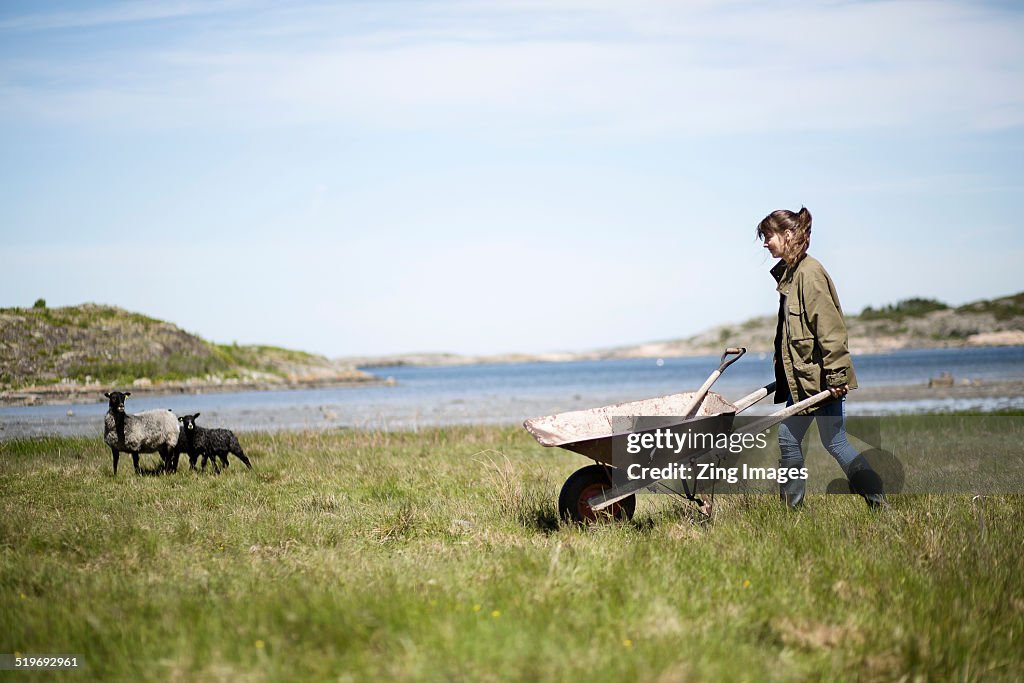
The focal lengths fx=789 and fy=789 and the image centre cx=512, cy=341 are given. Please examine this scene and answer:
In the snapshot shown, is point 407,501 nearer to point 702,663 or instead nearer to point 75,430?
point 702,663

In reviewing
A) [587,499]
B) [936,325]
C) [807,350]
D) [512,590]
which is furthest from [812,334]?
[936,325]

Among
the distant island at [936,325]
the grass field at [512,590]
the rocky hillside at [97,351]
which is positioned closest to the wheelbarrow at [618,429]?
the grass field at [512,590]

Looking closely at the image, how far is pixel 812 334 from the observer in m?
6.29

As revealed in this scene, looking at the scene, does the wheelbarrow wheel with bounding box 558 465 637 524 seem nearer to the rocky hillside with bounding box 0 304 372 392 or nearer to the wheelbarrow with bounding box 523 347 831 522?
the wheelbarrow with bounding box 523 347 831 522

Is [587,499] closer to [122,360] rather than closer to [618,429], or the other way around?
[618,429]

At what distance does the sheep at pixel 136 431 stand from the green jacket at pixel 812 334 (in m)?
8.42

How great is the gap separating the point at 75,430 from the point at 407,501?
40.0ft

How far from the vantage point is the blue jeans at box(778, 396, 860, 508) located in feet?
20.6

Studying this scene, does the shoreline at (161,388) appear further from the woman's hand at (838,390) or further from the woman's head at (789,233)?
the woman's hand at (838,390)

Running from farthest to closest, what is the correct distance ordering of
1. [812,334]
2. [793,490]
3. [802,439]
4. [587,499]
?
[587,499] → [793,490] → [802,439] → [812,334]

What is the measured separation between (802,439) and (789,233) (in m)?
1.68

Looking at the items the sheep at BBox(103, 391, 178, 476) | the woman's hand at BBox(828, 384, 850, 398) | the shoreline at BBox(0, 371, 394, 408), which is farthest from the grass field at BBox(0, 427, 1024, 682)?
the shoreline at BBox(0, 371, 394, 408)

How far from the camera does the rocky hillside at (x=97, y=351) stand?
1538 centimetres

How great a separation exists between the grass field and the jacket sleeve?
116 cm
